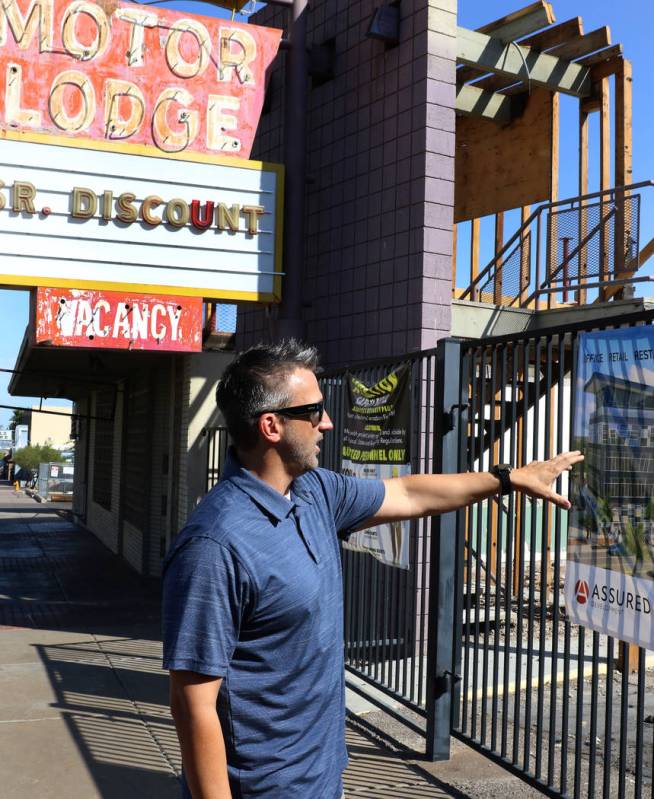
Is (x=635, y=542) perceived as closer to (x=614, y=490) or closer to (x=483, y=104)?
(x=614, y=490)

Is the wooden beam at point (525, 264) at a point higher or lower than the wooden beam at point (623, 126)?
lower

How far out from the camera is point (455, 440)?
546 centimetres

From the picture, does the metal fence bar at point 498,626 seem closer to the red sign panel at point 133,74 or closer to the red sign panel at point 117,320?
the red sign panel at point 117,320

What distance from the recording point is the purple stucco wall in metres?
8.05

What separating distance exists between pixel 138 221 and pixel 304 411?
6902 mm

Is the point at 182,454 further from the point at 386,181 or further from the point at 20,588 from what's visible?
the point at 386,181

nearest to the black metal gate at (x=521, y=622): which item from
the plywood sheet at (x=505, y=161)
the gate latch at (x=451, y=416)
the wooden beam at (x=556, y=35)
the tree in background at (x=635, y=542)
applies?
the gate latch at (x=451, y=416)

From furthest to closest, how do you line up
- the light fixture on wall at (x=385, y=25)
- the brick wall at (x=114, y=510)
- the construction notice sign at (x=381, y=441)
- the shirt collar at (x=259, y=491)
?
the brick wall at (x=114, y=510), the light fixture on wall at (x=385, y=25), the construction notice sign at (x=381, y=441), the shirt collar at (x=259, y=491)

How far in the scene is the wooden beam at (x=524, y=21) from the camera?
10.4 metres

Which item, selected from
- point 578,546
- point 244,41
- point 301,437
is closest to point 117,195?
point 244,41

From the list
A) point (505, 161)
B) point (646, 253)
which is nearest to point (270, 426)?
point (646, 253)

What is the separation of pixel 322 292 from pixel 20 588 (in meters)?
6.01

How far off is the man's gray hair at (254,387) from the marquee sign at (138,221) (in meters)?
6.63

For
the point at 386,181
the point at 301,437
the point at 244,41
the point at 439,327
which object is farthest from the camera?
the point at 244,41
